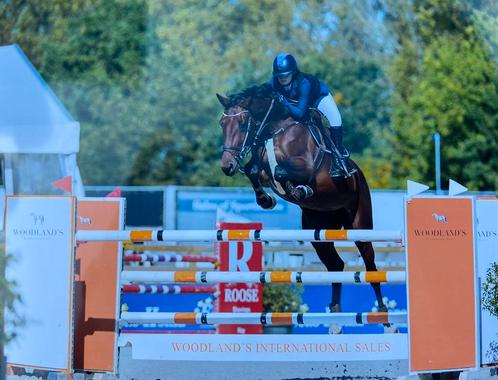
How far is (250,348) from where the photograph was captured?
4.67 metres

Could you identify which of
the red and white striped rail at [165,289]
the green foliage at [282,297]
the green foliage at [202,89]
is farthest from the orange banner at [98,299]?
the green foliage at [202,89]

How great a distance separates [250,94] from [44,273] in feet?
5.23

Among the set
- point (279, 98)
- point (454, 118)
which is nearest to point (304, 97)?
point (279, 98)

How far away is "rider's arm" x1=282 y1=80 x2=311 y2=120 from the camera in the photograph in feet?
17.8

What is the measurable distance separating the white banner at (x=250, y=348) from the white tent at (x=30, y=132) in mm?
3179

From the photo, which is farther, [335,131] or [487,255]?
[335,131]

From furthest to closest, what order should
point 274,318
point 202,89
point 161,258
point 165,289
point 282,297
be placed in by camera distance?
1. point 202,89
2. point 282,297
3. point 161,258
4. point 165,289
5. point 274,318

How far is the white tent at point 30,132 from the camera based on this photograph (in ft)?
24.6

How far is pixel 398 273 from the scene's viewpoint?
469cm

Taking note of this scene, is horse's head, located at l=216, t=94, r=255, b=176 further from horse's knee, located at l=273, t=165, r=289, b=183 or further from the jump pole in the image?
the jump pole

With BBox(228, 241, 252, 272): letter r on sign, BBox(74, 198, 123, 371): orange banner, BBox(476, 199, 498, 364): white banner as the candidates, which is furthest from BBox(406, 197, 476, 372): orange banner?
BBox(228, 241, 252, 272): letter r on sign

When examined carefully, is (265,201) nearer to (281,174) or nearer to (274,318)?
(281,174)

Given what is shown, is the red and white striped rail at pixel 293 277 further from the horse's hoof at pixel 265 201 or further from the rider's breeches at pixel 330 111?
the rider's breeches at pixel 330 111

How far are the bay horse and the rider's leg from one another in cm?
4
